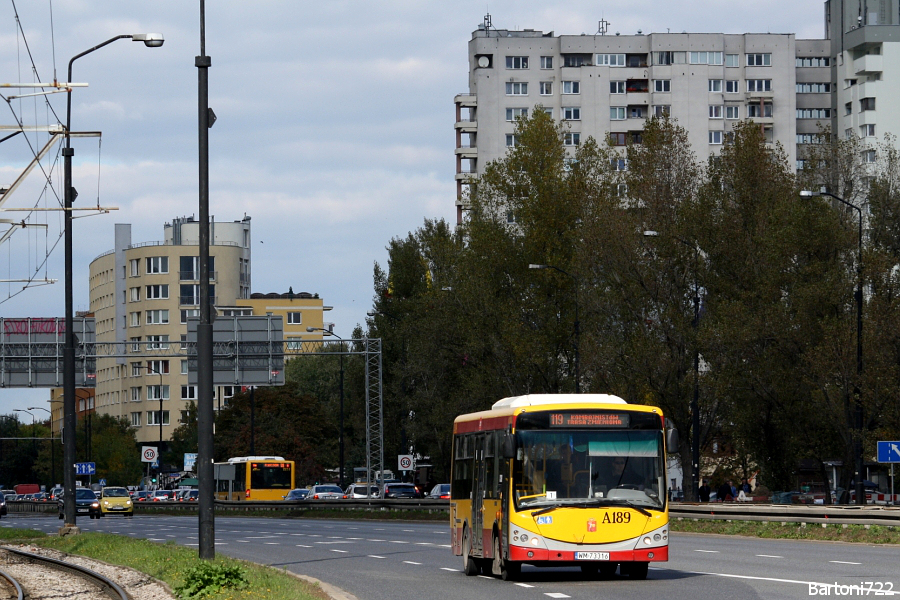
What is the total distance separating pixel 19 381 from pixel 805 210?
29.8 meters

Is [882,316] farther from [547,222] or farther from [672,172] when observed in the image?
[547,222]

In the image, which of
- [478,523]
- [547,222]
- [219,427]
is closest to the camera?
[478,523]

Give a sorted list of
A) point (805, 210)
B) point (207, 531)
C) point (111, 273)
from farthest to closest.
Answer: point (111, 273) → point (805, 210) → point (207, 531)

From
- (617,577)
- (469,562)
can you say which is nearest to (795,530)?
(469,562)

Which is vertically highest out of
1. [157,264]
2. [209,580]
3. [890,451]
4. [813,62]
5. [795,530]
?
[813,62]

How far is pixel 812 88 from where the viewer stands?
5236 inches

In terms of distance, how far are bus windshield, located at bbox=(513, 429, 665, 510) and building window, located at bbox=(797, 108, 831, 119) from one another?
117 meters

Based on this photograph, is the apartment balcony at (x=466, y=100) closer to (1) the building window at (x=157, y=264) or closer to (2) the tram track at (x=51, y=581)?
(1) the building window at (x=157, y=264)

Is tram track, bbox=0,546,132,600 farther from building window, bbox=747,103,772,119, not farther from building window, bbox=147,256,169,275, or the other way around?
building window, bbox=147,256,169,275

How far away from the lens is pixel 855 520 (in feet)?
110

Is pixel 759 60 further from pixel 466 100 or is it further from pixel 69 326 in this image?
pixel 69 326

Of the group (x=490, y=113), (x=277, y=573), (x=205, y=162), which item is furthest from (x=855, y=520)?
(x=490, y=113)

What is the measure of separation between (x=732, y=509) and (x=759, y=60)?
91350 millimetres

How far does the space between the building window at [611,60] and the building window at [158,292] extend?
56.8m
